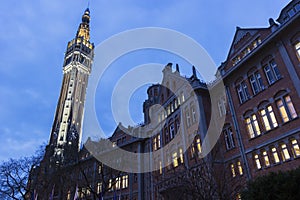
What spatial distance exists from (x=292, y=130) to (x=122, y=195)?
2688cm

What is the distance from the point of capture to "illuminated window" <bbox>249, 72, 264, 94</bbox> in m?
21.1

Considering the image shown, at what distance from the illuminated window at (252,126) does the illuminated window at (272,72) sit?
3.60 meters

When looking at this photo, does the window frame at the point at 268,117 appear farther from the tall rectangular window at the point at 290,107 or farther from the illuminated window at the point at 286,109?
the tall rectangular window at the point at 290,107

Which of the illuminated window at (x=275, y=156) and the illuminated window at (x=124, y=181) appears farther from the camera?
the illuminated window at (x=124, y=181)

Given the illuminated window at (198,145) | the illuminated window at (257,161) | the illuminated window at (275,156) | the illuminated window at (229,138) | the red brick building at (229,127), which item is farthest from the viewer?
the illuminated window at (198,145)

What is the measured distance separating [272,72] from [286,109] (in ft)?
12.3

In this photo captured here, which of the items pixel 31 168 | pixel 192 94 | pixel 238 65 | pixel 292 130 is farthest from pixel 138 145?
pixel 292 130

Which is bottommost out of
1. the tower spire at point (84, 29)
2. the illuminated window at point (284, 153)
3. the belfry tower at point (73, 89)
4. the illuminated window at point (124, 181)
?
the illuminated window at point (284, 153)

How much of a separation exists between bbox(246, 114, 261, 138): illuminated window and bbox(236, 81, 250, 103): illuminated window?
202 cm

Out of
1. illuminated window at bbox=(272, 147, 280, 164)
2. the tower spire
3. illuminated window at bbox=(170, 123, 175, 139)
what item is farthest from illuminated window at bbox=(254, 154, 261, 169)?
the tower spire

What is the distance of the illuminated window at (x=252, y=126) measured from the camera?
67.6 ft

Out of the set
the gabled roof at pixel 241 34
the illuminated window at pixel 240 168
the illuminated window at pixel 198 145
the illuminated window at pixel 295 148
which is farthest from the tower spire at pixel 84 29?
the illuminated window at pixel 295 148

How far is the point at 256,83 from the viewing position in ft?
70.7

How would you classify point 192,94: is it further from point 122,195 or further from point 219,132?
point 122,195
